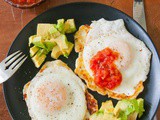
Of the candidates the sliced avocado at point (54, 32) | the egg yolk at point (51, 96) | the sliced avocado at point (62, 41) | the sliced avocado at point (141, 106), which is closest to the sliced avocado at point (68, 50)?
the sliced avocado at point (62, 41)

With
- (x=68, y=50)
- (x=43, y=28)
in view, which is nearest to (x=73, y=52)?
(x=68, y=50)

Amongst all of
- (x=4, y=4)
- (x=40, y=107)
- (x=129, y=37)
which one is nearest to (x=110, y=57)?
(x=129, y=37)

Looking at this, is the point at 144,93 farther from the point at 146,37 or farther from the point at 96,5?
the point at 96,5

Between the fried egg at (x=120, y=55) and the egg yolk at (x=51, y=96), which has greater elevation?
the fried egg at (x=120, y=55)

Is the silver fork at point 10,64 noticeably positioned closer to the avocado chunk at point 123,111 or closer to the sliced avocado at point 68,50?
the sliced avocado at point 68,50

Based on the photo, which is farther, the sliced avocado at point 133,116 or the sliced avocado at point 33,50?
the sliced avocado at point 33,50

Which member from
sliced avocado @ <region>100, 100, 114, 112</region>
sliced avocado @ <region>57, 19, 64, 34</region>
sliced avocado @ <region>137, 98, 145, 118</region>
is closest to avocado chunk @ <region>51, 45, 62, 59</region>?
sliced avocado @ <region>57, 19, 64, 34</region>
